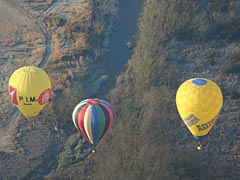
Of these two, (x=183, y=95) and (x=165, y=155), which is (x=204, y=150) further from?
(x=183, y=95)

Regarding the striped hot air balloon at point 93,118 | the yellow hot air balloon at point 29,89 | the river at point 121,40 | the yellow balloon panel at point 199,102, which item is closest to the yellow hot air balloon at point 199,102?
the yellow balloon panel at point 199,102

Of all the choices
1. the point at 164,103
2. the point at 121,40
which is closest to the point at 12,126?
the point at 164,103

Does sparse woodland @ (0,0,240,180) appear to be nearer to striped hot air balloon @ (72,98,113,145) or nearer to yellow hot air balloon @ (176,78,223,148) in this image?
striped hot air balloon @ (72,98,113,145)

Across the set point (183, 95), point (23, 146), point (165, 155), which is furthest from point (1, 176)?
point (183, 95)

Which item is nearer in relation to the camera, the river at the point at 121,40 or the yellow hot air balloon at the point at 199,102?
the yellow hot air balloon at the point at 199,102

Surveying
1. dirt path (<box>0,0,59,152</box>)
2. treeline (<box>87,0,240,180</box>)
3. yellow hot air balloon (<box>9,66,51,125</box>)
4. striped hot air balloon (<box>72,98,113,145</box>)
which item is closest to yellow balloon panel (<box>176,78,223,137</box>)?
treeline (<box>87,0,240,180</box>)

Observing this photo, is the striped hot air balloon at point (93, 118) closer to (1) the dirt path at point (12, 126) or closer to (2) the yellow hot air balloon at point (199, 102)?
(2) the yellow hot air balloon at point (199, 102)
